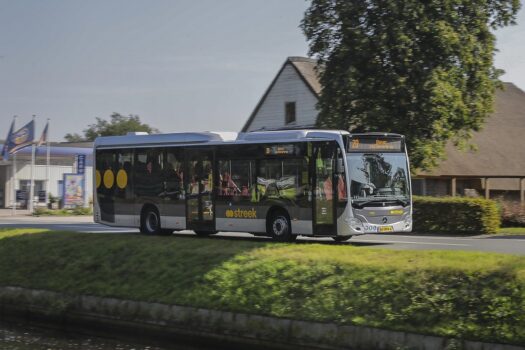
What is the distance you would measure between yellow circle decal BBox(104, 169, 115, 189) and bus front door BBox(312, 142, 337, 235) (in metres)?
7.53

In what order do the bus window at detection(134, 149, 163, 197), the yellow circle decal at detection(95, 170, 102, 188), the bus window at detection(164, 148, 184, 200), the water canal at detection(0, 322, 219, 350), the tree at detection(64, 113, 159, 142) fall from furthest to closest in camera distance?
the tree at detection(64, 113, 159, 142) → the yellow circle decal at detection(95, 170, 102, 188) → the bus window at detection(134, 149, 163, 197) → the bus window at detection(164, 148, 184, 200) → the water canal at detection(0, 322, 219, 350)

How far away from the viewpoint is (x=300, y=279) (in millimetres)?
11195

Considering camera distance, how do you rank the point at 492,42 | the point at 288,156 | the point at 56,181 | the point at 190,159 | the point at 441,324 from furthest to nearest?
1. the point at 56,181
2. the point at 492,42
3. the point at 190,159
4. the point at 288,156
5. the point at 441,324

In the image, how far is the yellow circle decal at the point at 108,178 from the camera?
22.3 m

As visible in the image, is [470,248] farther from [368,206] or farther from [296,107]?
[296,107]

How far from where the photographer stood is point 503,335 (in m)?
8.55

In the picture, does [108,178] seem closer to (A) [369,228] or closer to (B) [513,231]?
(A) [369,228]

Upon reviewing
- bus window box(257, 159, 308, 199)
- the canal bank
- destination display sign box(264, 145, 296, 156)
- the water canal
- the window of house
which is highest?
the window of house

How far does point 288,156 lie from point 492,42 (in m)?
14.5

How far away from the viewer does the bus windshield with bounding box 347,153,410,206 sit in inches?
684

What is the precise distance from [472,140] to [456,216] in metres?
18.2

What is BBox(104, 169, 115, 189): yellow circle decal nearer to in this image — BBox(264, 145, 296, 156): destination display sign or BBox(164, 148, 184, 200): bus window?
BBox(164, 148, 184, 200): bus window

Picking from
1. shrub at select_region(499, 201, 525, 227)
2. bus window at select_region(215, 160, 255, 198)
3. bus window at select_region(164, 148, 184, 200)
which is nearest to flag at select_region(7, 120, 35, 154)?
bus window at select_region(164, 148, 184, 200)

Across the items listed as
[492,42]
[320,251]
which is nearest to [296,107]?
[492,42]
